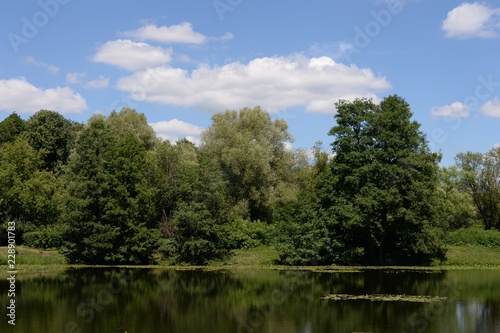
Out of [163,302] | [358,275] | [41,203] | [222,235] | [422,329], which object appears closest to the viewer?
[422,329]

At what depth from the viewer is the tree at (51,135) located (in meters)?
76.1

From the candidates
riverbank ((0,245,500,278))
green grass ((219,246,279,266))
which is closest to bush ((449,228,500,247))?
riverbank ((0,245,500,278))

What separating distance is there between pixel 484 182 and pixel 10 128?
63.3 m

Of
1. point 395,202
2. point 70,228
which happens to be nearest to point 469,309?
point 395,202

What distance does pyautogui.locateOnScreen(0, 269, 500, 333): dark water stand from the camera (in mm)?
21750

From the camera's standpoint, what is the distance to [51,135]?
7669 centimetres

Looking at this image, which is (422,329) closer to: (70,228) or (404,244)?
(404,244)

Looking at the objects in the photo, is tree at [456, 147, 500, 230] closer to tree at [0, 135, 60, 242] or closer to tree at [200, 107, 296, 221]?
tree at [200, 107, 296, 221]

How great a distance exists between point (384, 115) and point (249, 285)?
2184 cm

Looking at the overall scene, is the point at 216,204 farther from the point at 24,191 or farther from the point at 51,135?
the point at 51,135

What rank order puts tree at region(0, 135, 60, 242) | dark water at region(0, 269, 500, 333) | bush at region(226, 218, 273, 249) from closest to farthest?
dark water at region(0, 269, 500, 333) < bush at region(226, 218, 273, 249) < tree at region(0, 135, 60, 242)

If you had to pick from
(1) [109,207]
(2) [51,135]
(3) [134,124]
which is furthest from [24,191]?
(2) [51,135]

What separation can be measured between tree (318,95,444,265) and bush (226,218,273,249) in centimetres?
745

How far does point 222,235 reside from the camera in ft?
169
